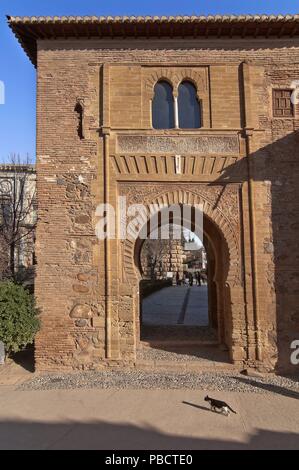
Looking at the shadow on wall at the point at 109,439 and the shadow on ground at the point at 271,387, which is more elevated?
the shadow on wall at the point at 109,439

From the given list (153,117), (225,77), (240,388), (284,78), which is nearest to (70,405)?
(240,388)

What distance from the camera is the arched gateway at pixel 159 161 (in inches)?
323

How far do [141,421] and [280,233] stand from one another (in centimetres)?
501

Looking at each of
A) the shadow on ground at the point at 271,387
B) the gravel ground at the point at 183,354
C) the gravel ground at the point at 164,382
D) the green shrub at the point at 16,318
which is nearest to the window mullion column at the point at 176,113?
the green shrub at the point at 16,318

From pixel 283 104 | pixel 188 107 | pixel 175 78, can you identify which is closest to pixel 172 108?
pixel 188 107

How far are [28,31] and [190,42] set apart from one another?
3.76 metres

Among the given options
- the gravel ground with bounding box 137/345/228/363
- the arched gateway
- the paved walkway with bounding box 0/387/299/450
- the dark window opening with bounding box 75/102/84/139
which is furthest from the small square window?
the paved walkway with bounding box 0/387/299/450

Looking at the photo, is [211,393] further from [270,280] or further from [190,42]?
[190,42]

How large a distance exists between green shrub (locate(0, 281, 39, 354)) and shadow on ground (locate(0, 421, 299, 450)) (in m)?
2.62

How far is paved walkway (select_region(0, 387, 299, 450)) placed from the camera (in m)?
4.77

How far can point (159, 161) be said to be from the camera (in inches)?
333

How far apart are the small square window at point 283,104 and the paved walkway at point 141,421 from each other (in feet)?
19.9

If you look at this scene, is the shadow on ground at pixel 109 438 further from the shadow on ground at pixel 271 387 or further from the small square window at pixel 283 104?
the small square window at pixel 283 104

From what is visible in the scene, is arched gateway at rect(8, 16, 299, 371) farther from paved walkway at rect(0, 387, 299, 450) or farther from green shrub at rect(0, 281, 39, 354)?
paved walkway at rect(0, 387, 299, 450)
